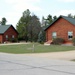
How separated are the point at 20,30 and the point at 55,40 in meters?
33.9

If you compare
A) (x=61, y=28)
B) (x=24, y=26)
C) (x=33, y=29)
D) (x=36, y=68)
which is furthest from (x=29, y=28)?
(x=36, y=68)

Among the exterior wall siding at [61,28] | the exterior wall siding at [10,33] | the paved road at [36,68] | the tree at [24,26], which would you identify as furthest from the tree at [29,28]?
the paved road at [36,68]

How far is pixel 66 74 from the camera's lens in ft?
40.4

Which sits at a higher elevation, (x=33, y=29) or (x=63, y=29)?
(x=33, y=29)

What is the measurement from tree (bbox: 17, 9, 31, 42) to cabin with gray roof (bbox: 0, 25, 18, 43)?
3574mm

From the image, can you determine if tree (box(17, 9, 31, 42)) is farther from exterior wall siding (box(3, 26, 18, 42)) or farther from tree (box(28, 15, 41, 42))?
exterior wall siding (box(3, 26, 18, 42))

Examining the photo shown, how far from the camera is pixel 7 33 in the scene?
7350cm

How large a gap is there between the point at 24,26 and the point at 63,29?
33.4m

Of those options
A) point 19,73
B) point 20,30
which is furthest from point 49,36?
point 19,73

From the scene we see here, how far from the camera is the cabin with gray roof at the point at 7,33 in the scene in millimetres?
71356

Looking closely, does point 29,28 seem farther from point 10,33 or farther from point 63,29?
point 63,29

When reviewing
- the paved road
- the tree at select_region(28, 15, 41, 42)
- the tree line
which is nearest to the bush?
the tree line

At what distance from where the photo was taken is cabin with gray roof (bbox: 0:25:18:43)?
71.4m

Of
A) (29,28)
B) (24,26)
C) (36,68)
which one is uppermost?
(24,26)
